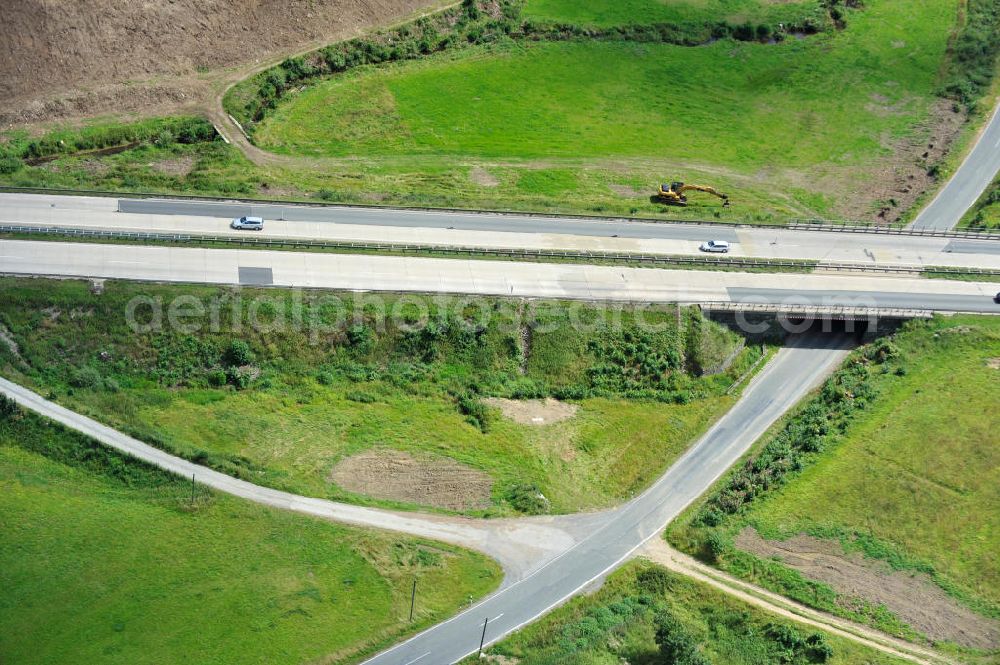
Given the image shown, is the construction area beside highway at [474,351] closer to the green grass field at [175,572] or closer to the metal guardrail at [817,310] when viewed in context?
the green grass field at [175,572]

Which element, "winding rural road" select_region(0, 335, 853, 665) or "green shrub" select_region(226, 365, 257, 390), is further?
"green shrub" select_region(226, 365, 257, 390)

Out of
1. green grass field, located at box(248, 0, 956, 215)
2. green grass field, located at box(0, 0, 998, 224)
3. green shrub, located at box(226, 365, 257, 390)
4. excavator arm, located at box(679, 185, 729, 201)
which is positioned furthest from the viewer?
green grass field, located at box(248, 0, 956, 215)

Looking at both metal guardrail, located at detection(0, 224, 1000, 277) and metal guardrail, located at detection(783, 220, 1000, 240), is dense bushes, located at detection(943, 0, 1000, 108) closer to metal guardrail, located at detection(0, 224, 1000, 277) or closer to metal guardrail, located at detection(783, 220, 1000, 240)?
metal guardrail, located at detection(783, 220, 1000, 240)

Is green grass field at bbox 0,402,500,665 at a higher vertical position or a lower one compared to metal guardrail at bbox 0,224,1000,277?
lower

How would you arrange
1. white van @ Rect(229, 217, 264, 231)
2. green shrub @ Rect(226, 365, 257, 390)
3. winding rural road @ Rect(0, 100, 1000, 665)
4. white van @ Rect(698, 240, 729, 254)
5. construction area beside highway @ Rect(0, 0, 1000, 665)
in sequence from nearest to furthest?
construction area beside highway @ Rect(0, 0, 1000, 665) < winding rural road @ Rect(0, 100, 1000, 665) < green shrub @ Rect(226, 365, 257, 390) < white van @ Rect(229, 217, 264, 231) < white van @ Rect(698, 240, 729, 254)

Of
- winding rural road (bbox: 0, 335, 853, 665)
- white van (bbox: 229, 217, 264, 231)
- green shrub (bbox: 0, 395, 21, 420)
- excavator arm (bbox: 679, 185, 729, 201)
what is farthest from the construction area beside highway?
white van (bbox: 229, 217, 264, 231)

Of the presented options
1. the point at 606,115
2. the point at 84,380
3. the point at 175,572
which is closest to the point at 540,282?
the point at 606,115
